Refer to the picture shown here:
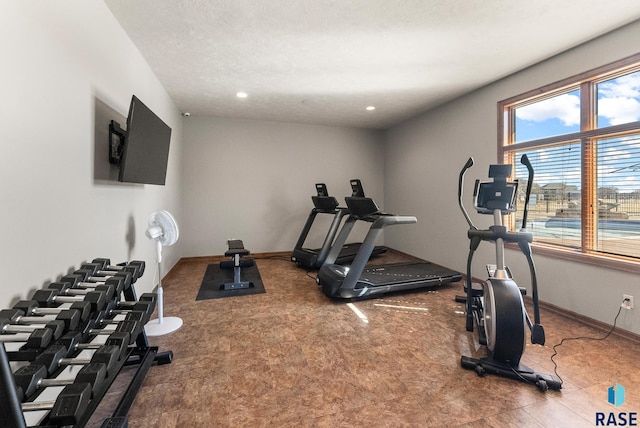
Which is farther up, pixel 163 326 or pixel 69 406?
pixel 69 406

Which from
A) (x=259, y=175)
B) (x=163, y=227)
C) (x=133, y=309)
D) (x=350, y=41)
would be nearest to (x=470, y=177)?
(x=350, y=41)

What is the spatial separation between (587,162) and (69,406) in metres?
4.13

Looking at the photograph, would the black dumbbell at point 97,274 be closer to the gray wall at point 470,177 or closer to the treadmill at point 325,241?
the treadmill at point 325,241

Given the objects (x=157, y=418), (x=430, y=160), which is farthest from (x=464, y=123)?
(x=157, y=418)

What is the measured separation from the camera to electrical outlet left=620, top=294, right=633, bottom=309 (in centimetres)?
248

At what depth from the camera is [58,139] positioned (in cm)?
164

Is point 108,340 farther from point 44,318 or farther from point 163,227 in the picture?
point 163,227

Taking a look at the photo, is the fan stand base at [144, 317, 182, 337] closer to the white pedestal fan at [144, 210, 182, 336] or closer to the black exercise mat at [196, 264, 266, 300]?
the white pedestal fan at [144, 210, 182, 336]

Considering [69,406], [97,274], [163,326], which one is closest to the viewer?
[69,406]

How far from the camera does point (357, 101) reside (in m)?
4.53

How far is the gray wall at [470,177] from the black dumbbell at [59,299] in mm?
4025

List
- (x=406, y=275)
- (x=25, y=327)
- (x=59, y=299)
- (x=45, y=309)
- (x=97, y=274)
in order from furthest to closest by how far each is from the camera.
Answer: (x=406, y=275), (x=97, y=274), (x=59, y=299), (x=45, y=309), (x=25, y=327)

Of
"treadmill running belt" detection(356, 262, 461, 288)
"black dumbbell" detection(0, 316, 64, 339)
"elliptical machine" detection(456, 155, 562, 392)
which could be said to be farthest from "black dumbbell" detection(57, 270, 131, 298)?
"treadmill running belt" detection(356, 262, 461, 288)

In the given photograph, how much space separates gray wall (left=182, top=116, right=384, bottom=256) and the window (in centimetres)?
340
